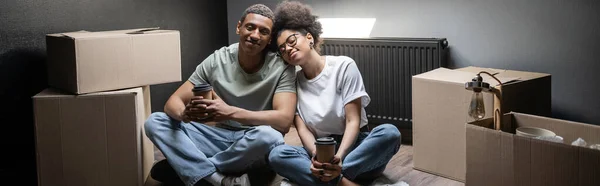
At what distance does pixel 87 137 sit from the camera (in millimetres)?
2613

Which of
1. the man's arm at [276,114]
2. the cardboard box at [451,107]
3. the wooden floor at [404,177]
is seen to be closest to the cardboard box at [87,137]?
the wooden floor at [404,177]

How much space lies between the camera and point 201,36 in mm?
3932

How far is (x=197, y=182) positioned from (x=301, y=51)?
0.65 meters

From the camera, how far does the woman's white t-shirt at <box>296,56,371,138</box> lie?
8.52 feet

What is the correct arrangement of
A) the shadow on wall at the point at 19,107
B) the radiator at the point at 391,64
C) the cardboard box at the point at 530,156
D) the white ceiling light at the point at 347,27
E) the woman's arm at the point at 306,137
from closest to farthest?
the cardboard box at the point at 530,156, the woman's arm at the point at 306,137, the shadow on wall at the point at 19,107, the radiator at the point at 391,64, the white ceiling light at the point at 347,27

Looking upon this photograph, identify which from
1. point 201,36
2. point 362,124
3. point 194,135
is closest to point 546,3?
point 362,124

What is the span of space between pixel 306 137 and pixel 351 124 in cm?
18

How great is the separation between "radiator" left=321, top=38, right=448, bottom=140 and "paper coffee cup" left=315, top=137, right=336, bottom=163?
109cm

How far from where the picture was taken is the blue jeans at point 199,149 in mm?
2541

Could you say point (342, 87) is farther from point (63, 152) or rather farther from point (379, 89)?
point (63, 152)

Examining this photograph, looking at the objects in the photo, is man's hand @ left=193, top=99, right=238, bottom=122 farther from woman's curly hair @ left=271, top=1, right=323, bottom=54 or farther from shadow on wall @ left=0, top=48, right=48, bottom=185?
shadow on wall @ left=0, top=48, right=48, bottom=185

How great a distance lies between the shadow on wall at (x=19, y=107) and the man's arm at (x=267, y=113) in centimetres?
92

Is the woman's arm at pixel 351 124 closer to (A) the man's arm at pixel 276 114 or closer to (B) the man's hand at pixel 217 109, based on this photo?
(A) the man's arm at pixel 276 114

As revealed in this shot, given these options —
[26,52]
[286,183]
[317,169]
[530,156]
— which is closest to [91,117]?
[26,52]
